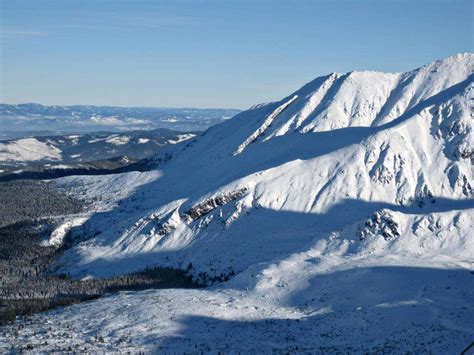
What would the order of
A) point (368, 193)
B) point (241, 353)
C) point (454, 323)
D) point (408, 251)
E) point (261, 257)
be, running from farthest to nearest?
1. point (368, 193)
2. point (261, 257)
3. point (408, 251)
4. point (454, 323)
5. point (241, 353)

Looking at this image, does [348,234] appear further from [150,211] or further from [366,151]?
[150,211]

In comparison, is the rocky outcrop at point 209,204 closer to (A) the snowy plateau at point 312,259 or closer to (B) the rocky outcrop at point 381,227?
(A) the snowy plateau at point 312,259

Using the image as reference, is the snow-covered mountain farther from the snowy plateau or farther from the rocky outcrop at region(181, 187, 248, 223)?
the snowy plateau

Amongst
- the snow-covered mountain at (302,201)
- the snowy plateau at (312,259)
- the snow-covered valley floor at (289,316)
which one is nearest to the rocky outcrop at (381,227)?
the snowy plateau at (312,259)

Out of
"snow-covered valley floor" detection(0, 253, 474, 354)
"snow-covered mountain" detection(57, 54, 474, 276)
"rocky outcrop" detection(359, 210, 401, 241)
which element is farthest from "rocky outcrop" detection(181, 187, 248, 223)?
"snow-covered valley floor" detection(0, 253, 474, 354)

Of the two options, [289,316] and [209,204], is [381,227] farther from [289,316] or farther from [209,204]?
[209,204]

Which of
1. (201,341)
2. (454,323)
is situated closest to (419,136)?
(454,323)

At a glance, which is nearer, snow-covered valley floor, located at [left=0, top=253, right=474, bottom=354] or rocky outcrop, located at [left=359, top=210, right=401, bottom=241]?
snow-covered valley floor, located at [left=0, top=253, right=474, bottom=354]

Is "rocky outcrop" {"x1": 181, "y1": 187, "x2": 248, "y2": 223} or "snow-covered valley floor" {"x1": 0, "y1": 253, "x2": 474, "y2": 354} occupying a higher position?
"rocky outcrop" {"x1": 181, "y1": 187, "x2": 248, "y2": 223}
